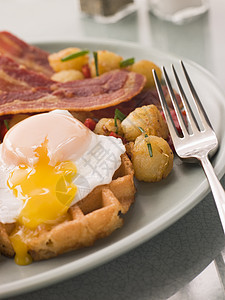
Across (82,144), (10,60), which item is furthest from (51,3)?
(82,144)

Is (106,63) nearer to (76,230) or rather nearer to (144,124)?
(144,124)

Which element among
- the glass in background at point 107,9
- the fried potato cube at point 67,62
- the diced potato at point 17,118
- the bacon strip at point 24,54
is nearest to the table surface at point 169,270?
the diced potato at point 17,118

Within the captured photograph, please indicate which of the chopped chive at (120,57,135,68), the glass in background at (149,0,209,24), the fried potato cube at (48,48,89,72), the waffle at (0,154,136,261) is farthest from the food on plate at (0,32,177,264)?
the glass in background at (149,0,209,24)

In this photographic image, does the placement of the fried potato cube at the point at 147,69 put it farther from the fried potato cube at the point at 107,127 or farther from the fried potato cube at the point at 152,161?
the fried potato cube at the point at 152,161

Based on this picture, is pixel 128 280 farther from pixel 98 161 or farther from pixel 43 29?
pixel 43 29

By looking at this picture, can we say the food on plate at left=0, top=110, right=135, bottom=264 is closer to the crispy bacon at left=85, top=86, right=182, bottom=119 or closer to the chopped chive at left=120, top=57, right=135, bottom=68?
the crispy bacon at left=85, top=86, right=182, bottom=119
